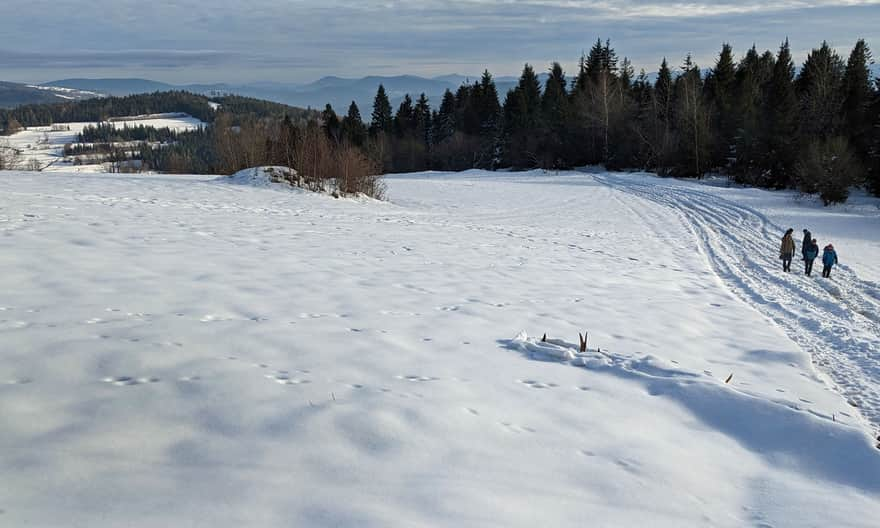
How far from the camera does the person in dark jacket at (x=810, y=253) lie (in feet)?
46.5

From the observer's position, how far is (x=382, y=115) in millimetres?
78250

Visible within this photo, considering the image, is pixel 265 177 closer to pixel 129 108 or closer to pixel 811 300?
pixel 811 300

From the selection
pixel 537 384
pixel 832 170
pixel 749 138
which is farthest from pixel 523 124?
pixel 537 384

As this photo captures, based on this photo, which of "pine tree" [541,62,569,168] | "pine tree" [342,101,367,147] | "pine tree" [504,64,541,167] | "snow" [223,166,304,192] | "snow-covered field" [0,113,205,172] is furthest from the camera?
"snow-covered field" [0,113,205,172]

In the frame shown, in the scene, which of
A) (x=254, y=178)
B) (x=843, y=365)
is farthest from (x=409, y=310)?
(x=254, y=178)

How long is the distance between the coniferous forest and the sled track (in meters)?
14.6

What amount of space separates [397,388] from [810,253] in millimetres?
13248

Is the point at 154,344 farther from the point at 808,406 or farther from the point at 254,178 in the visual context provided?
the point at 254,178

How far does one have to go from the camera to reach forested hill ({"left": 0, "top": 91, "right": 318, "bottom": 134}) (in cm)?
17212

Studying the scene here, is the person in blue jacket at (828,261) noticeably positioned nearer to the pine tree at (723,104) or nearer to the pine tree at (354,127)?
the pine tree at (723,104)

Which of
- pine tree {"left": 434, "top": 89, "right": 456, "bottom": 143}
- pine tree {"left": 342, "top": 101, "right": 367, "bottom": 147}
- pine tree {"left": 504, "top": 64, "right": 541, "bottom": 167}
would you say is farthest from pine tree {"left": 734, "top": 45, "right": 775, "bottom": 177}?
pine tree {"left": 342, "top": 101, "right": 367, "bottom": 147}

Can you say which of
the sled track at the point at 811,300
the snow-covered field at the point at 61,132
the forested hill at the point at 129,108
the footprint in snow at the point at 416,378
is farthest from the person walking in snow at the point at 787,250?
the forested hill at the point at 129,108

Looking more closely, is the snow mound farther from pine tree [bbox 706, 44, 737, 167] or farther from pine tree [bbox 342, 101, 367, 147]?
pine tree [bbox 342, 101, 367, 147]

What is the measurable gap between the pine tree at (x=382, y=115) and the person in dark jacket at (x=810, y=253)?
6731 centimetres
